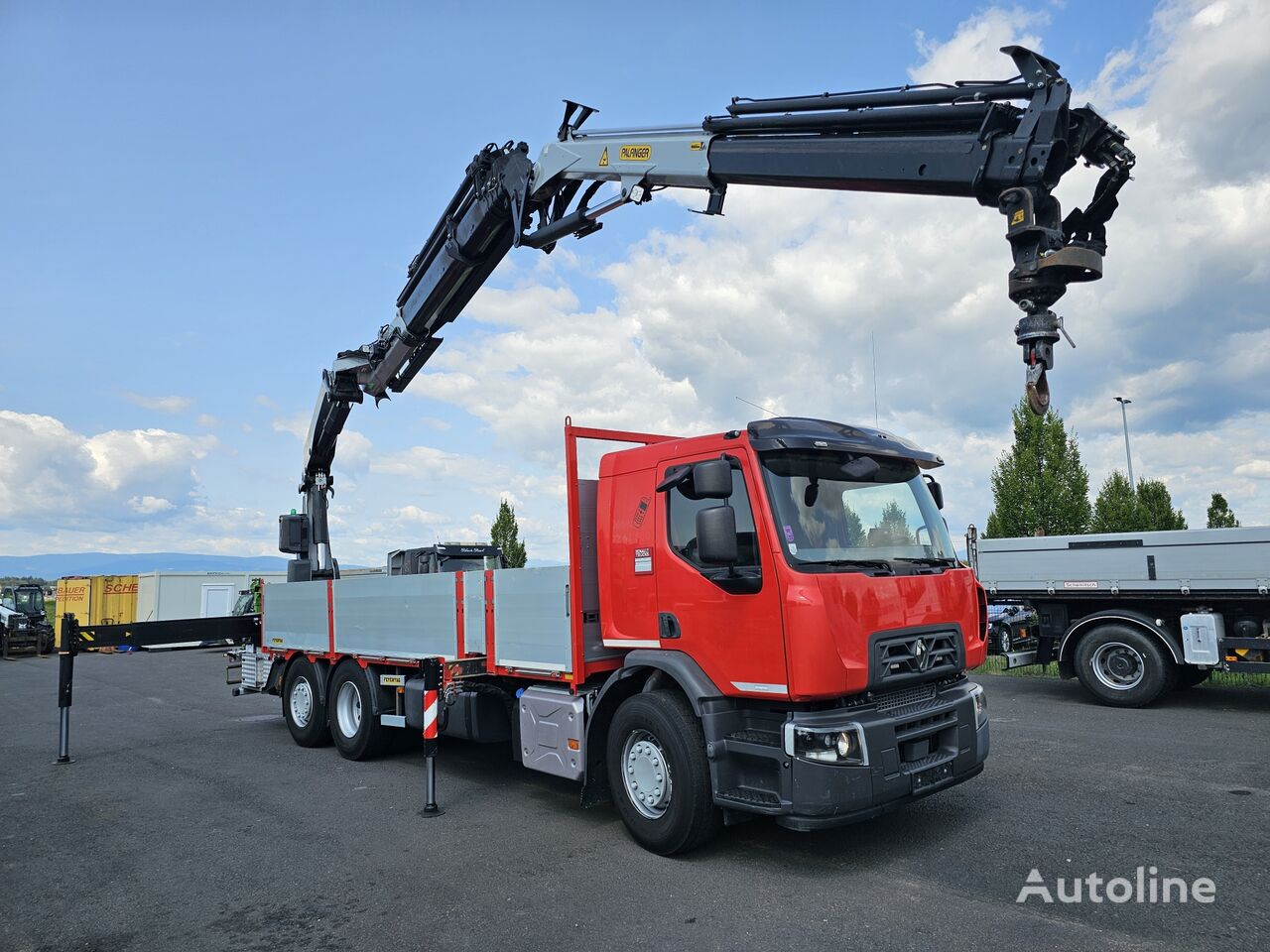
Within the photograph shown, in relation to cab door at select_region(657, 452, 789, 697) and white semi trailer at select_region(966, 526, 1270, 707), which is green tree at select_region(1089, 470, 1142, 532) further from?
cab door at select_region(657, 452, 789, 697)

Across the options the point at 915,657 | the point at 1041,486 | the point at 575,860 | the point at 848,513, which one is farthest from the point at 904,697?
the point at 1041,486

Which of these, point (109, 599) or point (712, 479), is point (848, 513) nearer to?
point (712, 479)

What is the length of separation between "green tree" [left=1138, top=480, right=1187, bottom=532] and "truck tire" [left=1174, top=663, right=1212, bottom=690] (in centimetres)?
2133

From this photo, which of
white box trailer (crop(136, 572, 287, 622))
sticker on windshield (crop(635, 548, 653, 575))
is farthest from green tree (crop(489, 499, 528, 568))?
sticker on windshield (crop(635, 548, 653, 575))

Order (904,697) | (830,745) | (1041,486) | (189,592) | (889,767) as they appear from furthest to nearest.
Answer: (189,592) < (1041,486) < (904,697) < (889,767) < (830,745)

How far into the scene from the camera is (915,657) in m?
5.22

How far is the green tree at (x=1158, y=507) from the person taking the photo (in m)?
30.3

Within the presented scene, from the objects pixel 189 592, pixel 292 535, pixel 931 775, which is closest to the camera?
pixel 931 775

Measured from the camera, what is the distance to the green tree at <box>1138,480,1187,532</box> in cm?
3034

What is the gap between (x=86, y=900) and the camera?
489 centimetres

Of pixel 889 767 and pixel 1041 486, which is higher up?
pixel 1041 486

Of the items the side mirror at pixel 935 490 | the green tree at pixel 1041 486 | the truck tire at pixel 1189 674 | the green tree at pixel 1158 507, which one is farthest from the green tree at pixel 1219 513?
the side mirror at pixel 935 490

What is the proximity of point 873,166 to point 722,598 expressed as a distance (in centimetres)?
309

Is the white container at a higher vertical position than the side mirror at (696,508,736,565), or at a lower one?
lower
